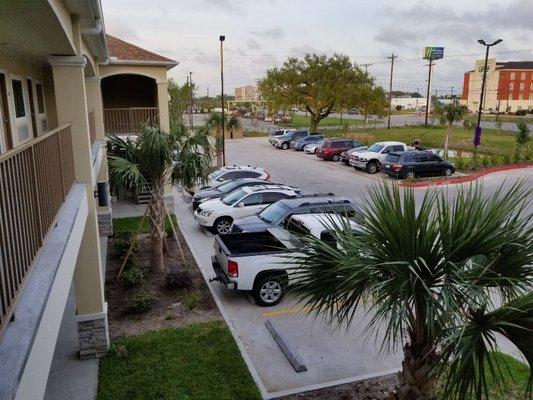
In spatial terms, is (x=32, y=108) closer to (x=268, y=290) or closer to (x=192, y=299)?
(x=192, y=299)

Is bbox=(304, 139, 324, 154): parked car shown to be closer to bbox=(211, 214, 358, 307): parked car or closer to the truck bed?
the truck bed

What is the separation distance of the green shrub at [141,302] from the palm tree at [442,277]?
17.6 ft

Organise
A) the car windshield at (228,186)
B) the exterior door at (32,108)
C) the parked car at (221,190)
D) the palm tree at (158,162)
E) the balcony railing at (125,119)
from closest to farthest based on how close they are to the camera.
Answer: the exterior door at (32,108) < the palm tree at (158,162) < the parked car at (221,190) < the car windshield at (228,186) < the balcony railing at (125,119)

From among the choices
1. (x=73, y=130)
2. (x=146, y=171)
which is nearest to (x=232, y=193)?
(x=146, y=171)

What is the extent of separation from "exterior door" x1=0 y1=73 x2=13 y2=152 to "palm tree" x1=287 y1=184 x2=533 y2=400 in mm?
5124

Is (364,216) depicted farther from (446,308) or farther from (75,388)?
(75,388)

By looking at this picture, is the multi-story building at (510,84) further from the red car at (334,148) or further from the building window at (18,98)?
the building window at (18,98)

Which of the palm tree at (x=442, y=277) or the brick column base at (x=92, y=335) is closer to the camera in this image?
the palm tree at (x=442, y=277)

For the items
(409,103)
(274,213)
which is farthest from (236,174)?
(409,103)

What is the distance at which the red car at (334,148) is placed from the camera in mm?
33000

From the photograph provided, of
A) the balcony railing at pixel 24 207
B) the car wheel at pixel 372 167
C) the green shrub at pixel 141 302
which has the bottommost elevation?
the green shrub at pixel 141 302

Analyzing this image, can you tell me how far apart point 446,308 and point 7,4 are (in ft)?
15.8

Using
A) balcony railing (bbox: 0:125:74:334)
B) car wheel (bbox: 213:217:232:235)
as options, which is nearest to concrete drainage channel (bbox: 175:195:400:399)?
balcony railing (bbox: 0:125:74:334)

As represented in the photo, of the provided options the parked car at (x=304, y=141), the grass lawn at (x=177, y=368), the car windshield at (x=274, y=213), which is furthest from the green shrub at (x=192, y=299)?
the parked car at (x=304, y=141)
